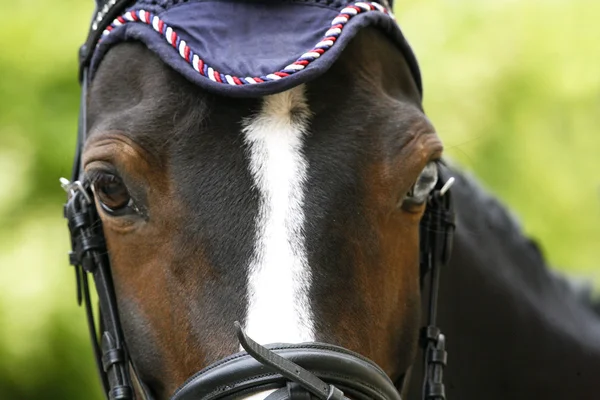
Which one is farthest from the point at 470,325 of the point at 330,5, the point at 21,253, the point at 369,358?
the point at 21,253

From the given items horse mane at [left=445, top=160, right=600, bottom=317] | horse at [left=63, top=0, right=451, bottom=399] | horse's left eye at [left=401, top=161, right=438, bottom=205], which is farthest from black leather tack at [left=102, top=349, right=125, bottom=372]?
horse mane at [left=445, top=160, right=600, bottom=317]

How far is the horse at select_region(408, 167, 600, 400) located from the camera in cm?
360

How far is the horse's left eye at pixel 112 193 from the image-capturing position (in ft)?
8.99

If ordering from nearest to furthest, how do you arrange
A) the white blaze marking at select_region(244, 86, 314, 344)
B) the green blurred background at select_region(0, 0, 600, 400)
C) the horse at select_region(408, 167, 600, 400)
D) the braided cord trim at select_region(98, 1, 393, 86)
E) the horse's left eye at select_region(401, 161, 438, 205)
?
the white blaze marking at select_region(244, 86, 314, 344) → the braided cord trim at select_region(98, 1, 393, 86) → the horse's left eye at select_region(401, 161, 438, 205) → the horse at select_region(408, 167, 600, 400) → the green blurred background at select_region(0, 0, 600, 400)

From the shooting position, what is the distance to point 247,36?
2770 millimetres

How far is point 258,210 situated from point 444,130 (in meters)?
5.41

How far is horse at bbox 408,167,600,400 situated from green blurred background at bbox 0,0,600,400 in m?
3.41

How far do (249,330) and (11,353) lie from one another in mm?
5366

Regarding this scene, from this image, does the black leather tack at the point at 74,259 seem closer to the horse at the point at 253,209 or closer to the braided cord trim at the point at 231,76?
the horse at the point at 253,209

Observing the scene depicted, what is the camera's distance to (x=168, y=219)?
261cm

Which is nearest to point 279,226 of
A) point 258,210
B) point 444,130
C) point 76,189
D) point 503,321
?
point 258,210

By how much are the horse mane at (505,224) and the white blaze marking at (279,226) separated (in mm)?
1286

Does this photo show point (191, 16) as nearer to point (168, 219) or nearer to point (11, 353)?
point (168, 219)

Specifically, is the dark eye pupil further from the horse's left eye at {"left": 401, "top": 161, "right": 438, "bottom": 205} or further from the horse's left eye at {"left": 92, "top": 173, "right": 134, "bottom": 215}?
the horse's left eye at {"left": 401, "top": 161, "right": 438, "bottom": 205}
